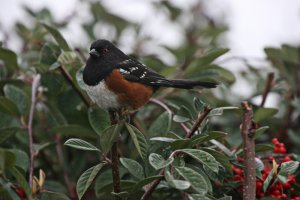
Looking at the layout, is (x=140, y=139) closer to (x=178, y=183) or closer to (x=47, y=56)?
(x=178, y=183)

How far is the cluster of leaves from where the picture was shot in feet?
6.47

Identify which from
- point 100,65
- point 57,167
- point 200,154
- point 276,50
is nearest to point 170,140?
point 200,154

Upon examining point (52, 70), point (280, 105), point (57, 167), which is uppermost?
point (52, 70)

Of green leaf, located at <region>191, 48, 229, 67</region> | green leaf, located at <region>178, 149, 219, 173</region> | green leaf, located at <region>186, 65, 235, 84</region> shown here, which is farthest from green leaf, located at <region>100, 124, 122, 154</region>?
green leaf, located at <region>186, 65, 235, 84</region>

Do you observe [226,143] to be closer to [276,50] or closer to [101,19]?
[276,50]

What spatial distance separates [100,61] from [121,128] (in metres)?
0.35

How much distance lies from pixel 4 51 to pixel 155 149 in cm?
98

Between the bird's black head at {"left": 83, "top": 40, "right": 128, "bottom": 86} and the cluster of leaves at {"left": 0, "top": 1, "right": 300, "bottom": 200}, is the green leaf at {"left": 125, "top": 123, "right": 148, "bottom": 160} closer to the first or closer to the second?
the cluster of leaves at {"left": 0, "top": 1, "right": 300, "bottom": 200}

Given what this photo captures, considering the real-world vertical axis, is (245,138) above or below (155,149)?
above

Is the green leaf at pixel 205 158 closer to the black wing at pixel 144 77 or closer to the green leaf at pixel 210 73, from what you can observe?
the black wing at pixel 144 77

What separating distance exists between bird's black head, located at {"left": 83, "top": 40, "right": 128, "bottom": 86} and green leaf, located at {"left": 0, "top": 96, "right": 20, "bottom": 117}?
343mm

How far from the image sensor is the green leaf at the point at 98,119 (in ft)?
7.96

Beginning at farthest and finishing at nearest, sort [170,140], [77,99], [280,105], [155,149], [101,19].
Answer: [101,19] → [280,105] → [77,99] → [155,149] → [170,140]

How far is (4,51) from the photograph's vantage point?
2.79m
